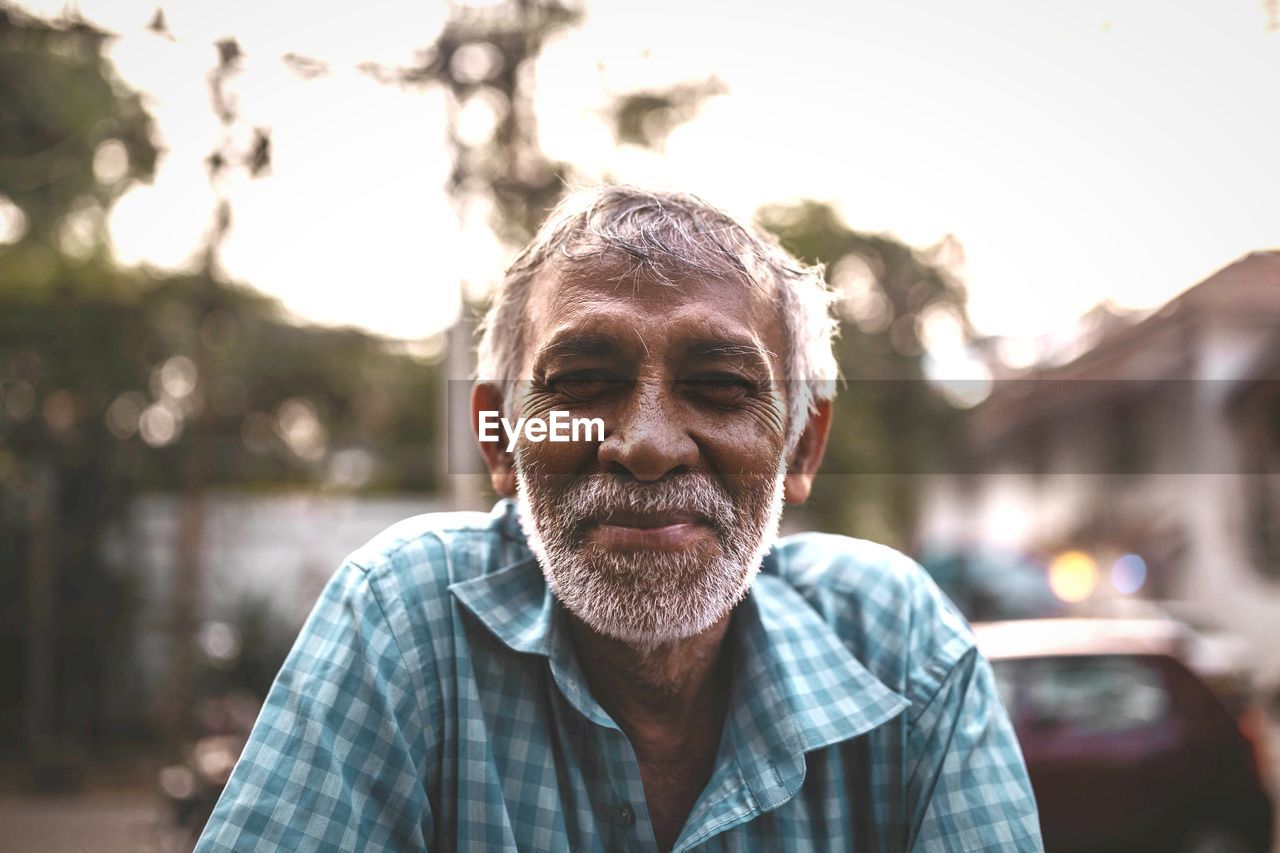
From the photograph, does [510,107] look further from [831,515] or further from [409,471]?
[831,515]

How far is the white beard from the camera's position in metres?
1.37

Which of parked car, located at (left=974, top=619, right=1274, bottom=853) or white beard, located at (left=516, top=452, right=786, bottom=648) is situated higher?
white beard, located at (left=516, top=452, right=786, bottom=648)

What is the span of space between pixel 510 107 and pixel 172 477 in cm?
727

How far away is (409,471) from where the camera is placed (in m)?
16.1

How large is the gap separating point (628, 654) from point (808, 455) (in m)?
0.47

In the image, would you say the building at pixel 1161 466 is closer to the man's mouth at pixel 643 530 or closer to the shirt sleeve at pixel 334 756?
the man's mouth at pixel 643 530

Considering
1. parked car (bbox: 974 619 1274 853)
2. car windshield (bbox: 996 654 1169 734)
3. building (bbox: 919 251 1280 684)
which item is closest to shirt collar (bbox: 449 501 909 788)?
parked car (bbox: 974 619 1274 853)

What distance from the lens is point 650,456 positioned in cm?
132

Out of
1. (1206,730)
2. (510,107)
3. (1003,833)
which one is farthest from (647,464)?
(1206,730)

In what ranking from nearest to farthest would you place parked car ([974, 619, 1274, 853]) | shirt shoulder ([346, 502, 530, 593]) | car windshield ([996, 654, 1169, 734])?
shirt shoulder ([346, 502, 530, 593]) < parked car ([974, 619, 1274, 853]) < car windshield ([996, 654, 1169, 734])

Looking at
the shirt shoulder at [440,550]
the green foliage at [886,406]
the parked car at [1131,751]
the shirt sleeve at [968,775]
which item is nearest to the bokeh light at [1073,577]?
the green foliage at [886,406]

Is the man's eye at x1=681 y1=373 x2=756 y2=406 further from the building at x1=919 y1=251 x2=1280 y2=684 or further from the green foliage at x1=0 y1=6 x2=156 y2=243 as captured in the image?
the building at x1=919 y1=251 x2=1280 y2=684

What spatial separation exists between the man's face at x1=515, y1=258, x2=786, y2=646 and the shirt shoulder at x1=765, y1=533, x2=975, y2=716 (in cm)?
31

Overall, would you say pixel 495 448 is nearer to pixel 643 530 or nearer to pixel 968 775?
pixel 643 530
